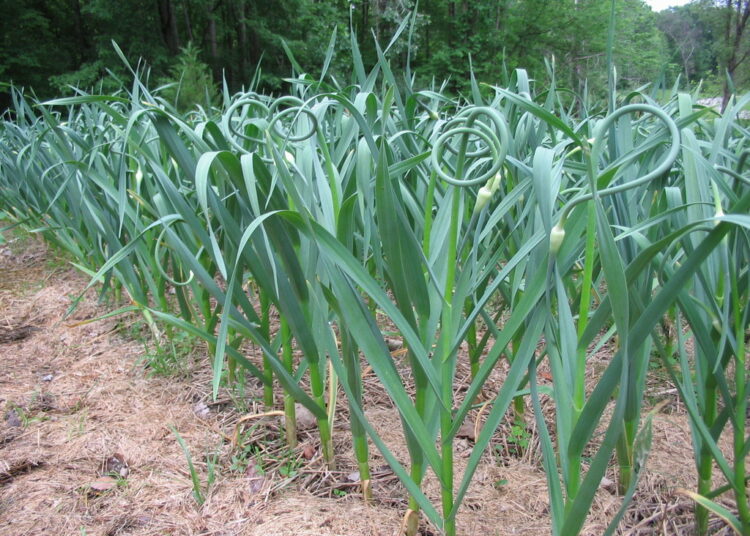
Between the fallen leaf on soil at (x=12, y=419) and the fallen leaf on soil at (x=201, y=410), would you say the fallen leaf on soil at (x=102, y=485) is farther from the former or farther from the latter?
the fallen leaf on soil at (x=12, y=419)

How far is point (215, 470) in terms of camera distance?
0.96 meters

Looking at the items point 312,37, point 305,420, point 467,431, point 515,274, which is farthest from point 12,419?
point 312,37

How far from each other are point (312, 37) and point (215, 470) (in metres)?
10.4

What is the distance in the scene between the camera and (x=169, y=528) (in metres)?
0.83

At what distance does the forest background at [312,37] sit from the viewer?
31.0 feet

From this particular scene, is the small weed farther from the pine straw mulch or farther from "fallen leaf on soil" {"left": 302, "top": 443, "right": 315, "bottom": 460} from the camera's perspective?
"fallen leaf on soil" {"left": 302, "top": 443, "right": 315, "bottom": 460}

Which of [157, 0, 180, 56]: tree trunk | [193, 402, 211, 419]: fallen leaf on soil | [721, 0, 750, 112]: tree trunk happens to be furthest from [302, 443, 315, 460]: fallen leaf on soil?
[157, 0, 180, 56]: tree trunk

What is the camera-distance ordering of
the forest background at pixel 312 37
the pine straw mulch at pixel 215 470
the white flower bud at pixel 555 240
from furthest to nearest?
the forest background at pixel 312 37 < the pine straw mulch at pixel 215 470 < the white flower bud at pixel 555 240

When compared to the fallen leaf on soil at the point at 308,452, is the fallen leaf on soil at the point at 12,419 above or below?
above

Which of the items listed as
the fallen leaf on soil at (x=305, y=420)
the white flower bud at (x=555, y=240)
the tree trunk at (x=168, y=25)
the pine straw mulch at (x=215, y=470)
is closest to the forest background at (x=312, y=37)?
the tree trunk at (x=168, y=25)

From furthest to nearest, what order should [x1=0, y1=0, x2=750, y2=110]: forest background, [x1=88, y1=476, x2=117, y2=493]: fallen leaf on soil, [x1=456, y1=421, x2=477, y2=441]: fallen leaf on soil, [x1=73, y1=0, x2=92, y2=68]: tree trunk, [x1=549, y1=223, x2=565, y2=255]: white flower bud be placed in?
[x1=73, y1=0, x2=92, y2=68]: tree trunk < [x1=0, y1=0, x2=750, y2=110]: forest background < [x1=456, y1=421, x2=477, y2=441]: fallen leaf on soil < [x1=88, y1=476, x2=117, y2=493]: fallen leaf on soil < [x1=549, y1=223, x2=565, y2=255]: white flower bud

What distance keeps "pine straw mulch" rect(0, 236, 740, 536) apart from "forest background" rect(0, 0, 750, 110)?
8166 mm

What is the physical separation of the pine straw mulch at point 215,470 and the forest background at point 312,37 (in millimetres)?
8166

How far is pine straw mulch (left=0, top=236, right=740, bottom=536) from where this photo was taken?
82cm
